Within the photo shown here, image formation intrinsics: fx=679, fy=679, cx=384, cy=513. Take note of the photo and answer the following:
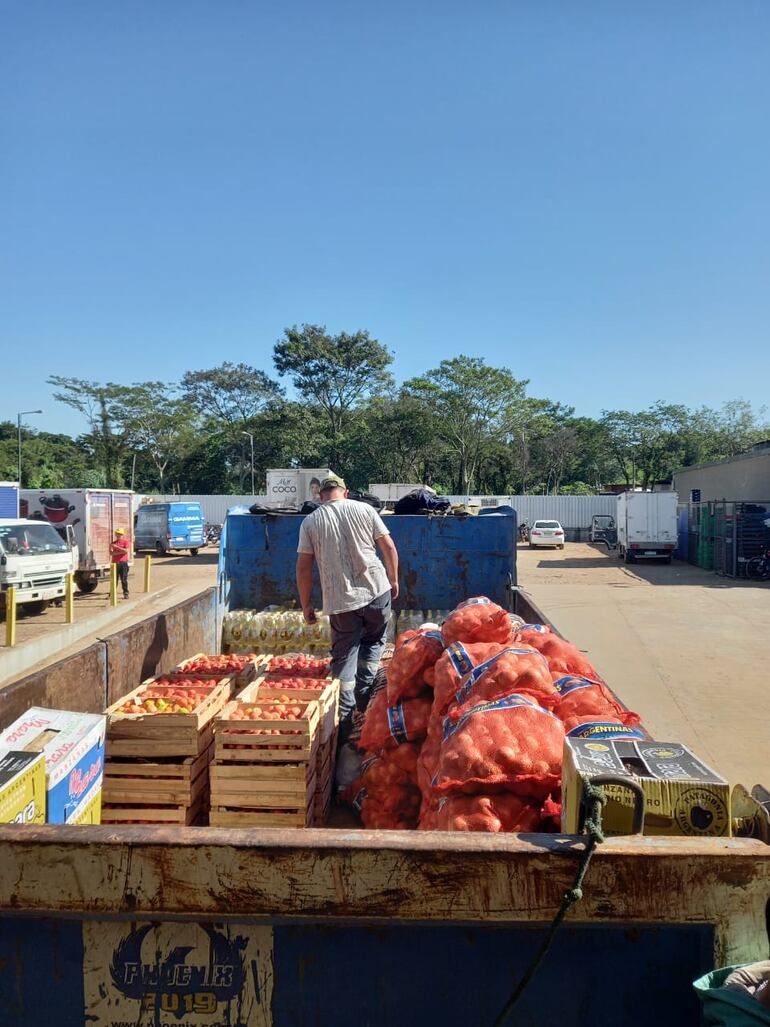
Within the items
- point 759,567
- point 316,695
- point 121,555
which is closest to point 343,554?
point 316,695

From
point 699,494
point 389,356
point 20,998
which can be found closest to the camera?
A: point 20,998

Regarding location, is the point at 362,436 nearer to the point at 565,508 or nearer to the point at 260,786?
the point at 565,508

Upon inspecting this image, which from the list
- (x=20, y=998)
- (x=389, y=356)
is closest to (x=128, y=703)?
(x=20, y=998)

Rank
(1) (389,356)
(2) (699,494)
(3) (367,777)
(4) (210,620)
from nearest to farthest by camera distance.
A: (3) (367,777), (4) (210,620), (2) (699,494), (1) (389,356)

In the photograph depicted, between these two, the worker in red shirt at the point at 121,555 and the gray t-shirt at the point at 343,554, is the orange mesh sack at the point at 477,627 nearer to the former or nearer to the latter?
the gray t-shirt at the point at 343,554

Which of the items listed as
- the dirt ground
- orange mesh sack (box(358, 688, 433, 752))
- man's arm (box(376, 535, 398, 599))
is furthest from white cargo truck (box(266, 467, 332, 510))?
orange mesh sack (box(358, 688, 433, 752))

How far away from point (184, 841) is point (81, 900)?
28 cm

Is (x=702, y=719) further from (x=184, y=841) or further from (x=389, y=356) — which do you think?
(x=389, y=356)

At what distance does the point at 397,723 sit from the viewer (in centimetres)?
384

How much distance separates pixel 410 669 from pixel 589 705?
3.99ft

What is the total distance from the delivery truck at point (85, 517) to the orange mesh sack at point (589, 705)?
18.2 metres

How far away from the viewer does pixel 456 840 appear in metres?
1.62

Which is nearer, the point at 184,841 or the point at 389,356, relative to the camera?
the point at 184,841

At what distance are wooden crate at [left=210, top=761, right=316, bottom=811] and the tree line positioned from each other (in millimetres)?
45397
